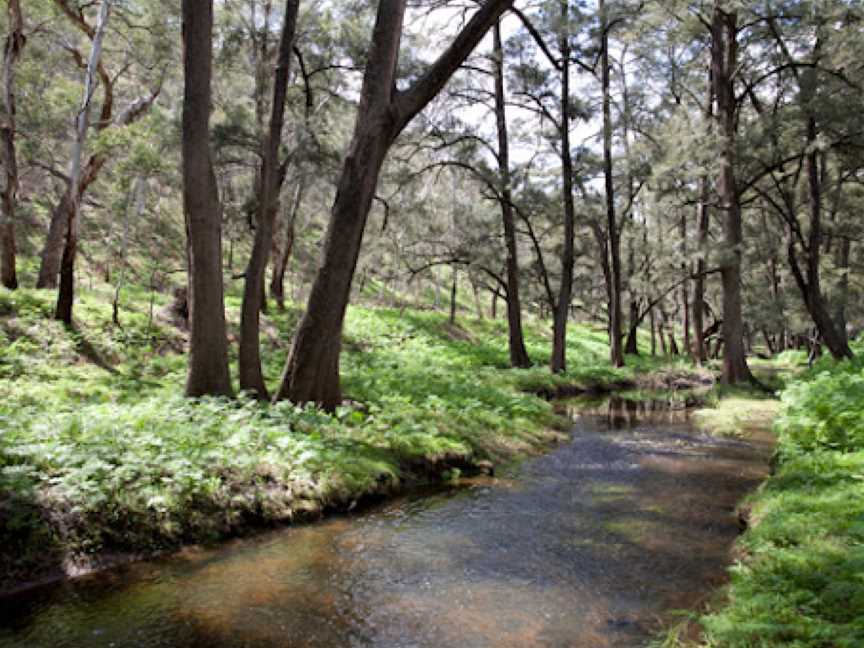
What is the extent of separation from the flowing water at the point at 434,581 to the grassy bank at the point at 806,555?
0.46 meters

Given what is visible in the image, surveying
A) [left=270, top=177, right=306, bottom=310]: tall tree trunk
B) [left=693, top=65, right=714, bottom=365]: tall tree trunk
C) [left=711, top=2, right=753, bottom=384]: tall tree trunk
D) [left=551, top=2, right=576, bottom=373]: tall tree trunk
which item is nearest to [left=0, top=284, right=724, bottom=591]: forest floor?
[left=551, top=2, right=576, bottom=373]: tall tree trunk

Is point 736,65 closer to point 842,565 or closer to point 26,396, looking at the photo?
point 842,565

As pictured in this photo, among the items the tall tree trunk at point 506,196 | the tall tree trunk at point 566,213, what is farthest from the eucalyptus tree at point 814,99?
the tall tree trunk at point 506,196

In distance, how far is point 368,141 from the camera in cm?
773

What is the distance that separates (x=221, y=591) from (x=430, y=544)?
70.6 inches

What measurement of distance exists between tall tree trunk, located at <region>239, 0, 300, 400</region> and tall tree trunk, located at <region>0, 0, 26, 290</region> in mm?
8692

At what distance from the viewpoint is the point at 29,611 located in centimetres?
383

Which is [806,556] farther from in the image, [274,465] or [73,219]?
[73,219]

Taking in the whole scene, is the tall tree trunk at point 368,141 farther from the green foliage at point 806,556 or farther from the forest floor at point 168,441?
the green foliage at point 806,556

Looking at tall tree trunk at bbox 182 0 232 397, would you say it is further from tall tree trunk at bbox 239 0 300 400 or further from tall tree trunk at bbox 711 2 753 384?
tall tree trunk at bbox 711 2 753 384

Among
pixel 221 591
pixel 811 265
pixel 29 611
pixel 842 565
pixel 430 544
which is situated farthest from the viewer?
pixel 811 265

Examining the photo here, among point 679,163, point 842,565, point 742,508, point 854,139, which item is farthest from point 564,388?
point 842,565

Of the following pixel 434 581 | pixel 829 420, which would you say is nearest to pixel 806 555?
pixel 434 581

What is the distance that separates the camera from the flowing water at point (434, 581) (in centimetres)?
368
